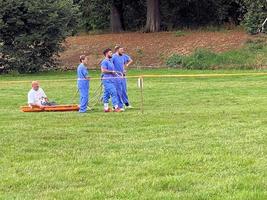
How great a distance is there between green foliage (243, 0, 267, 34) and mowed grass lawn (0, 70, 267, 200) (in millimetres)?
19582

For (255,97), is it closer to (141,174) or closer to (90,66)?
(141,174)

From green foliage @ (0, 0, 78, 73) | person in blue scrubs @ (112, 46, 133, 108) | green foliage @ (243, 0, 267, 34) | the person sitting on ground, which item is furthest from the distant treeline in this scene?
the person sitting on ground

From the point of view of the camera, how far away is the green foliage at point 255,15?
123 ft

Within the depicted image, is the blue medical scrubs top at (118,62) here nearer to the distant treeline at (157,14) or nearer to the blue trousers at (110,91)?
the blue trousers at (110,91)

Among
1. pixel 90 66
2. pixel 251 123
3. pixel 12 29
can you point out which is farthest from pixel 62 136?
pixel 90 66

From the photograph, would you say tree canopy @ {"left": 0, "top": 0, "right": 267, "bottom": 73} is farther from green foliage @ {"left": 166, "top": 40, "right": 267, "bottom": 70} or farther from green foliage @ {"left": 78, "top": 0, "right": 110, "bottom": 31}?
green foliage @ {"left": 78, "top": 0, "right": 110, "bottom": 31}

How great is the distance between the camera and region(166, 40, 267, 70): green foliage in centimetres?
3538

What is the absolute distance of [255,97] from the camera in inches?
808

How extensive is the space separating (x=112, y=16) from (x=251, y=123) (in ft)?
129

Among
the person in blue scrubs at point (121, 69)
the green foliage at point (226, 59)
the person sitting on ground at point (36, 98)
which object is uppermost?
the person in blue scrubs at point (121, 69)

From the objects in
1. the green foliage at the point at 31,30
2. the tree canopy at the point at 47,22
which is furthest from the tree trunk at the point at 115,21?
the green foliage at the point at 31,30

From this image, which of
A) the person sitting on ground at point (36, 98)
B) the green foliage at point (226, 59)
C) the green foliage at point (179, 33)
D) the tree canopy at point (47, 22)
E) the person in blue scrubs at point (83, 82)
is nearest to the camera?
the person in blue scrubs at point (83, 82)

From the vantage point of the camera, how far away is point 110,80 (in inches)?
691

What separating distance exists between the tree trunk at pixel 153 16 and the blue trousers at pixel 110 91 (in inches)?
1203
